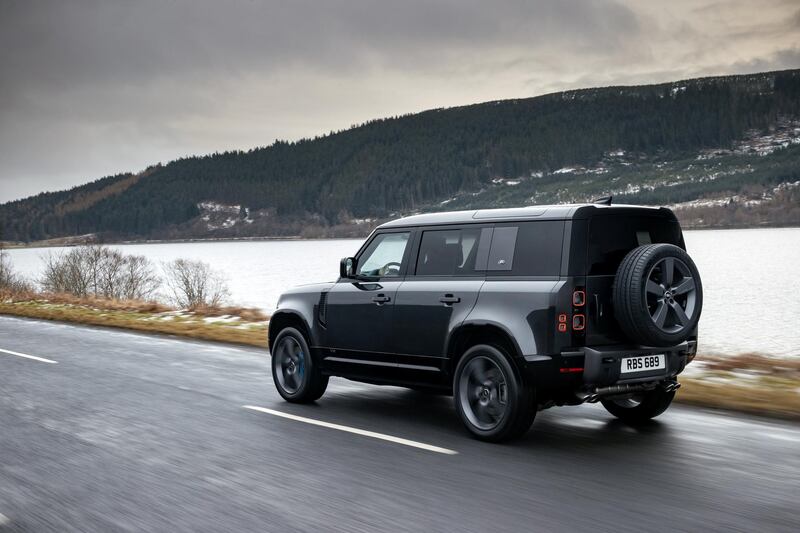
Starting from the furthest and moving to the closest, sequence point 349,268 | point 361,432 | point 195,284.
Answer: point 195,284 → point 349,268 → point 361,432

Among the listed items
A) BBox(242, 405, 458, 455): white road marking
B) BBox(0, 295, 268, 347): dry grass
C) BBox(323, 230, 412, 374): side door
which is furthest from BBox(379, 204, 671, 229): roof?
BBox(0, 295, 268, 347): dry grass

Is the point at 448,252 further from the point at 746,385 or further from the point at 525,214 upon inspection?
the point at 746,385

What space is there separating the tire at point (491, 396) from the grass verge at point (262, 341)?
287 centimetres

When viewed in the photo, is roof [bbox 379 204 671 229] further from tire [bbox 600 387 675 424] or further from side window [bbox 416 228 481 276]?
tire [bbox 600 387 675 424]

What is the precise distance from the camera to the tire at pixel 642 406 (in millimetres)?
7300

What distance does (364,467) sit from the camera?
583cm

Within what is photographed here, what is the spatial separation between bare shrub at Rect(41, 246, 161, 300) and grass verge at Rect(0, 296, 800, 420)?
2810 cm

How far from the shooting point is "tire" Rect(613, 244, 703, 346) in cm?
619

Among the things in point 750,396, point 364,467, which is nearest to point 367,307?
point 364,467

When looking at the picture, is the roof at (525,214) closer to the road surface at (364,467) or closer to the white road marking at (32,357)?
the road surface at (364,467)

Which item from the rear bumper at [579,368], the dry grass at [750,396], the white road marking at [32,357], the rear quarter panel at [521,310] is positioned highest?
the rear quarter panel at [521,310]

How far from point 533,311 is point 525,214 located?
34.3 inches

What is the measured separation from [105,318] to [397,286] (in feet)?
51.5

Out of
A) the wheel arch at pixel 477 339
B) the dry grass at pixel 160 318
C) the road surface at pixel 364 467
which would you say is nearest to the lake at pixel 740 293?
the road surface at pixel 364 467
